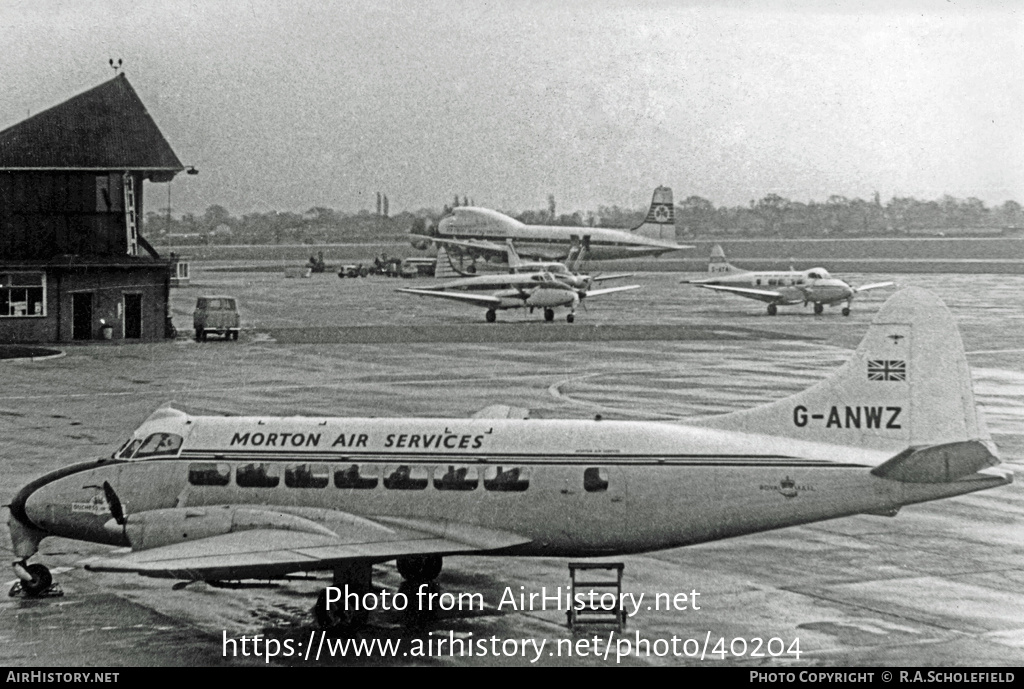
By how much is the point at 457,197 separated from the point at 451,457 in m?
91.0

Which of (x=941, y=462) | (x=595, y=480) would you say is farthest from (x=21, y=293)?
(x=941, y=462)

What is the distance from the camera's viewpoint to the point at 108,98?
70.6 metres

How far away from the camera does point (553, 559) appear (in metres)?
25.8

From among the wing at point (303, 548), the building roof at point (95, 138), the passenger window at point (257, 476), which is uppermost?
the building roof at point (95, 138)

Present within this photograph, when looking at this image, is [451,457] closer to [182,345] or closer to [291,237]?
[182,345]

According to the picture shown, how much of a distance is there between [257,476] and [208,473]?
0.92 m

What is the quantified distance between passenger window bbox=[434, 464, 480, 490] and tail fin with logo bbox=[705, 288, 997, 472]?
15.6 ft

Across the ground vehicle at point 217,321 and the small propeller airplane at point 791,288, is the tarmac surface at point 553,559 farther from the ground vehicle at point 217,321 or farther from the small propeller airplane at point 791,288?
the small propeller airplane at point 791,288

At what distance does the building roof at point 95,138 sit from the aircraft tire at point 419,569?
51.8m

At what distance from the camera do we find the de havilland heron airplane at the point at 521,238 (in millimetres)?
108875

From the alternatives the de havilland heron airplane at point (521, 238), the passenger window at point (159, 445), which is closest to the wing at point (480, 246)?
the de havilland heron airplane at point (521, 238)

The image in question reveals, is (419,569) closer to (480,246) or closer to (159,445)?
(159,445)

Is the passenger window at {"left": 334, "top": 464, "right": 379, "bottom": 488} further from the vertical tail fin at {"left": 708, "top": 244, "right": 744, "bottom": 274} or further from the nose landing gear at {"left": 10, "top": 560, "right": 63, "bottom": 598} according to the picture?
the vertical tail fin at {"left": 708, "top": 244, "right": 744, "bottom": 274}

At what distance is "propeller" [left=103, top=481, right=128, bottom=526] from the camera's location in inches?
874
